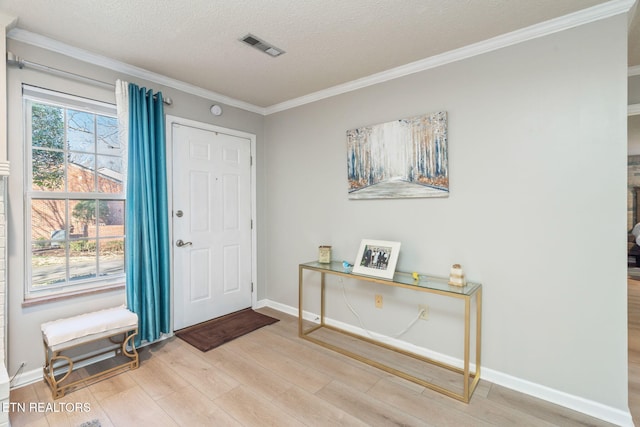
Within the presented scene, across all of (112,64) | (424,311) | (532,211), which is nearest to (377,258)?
(424,311)

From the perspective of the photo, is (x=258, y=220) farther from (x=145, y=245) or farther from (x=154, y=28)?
(x=154, y=28)

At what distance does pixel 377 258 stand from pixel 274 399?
1.30 meters

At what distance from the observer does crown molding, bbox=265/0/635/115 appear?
182 cm

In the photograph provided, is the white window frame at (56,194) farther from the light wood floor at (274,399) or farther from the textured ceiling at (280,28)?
the light wood floor at (274,399)

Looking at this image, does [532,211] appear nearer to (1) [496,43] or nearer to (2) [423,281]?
(2) [423,281]

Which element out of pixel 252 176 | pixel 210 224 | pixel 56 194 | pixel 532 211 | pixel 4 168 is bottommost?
pixel 210 224

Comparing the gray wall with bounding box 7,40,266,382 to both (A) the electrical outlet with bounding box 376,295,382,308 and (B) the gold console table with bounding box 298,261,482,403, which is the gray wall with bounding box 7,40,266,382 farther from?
(A) the electrical outlet with bounding box 376,295,382,308

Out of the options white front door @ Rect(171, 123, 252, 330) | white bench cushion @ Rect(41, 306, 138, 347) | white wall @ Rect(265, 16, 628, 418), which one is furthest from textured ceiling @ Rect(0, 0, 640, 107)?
white bench cushion @ Rect(41, 306, 138, 347)

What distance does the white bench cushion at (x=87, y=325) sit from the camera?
2043 millimetres

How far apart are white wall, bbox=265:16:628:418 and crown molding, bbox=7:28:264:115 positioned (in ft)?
5.22

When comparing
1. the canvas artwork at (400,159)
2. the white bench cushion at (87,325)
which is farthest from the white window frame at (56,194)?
the canvas artwork at (400,159)

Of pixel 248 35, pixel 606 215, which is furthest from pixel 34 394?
pixel 606 215

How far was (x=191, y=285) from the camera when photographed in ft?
10.5

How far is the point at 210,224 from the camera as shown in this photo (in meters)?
3.35
